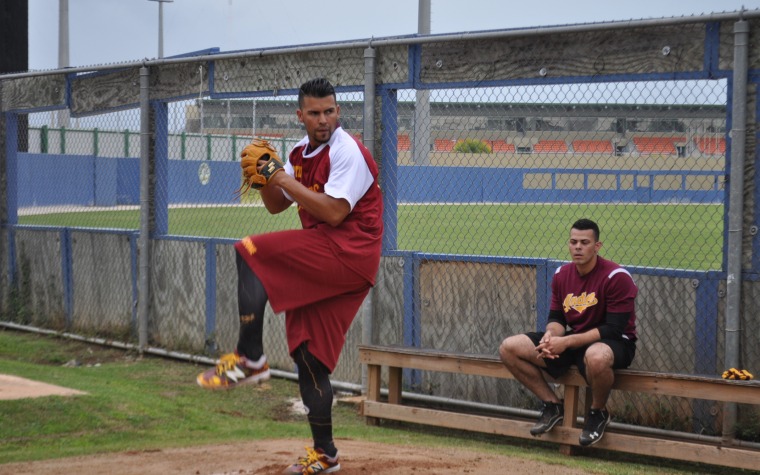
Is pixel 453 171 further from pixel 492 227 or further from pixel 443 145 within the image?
pixel 492 227

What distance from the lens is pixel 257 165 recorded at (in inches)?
202

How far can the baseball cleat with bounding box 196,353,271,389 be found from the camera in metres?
5.06

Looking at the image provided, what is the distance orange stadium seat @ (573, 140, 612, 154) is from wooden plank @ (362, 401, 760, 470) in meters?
2.22

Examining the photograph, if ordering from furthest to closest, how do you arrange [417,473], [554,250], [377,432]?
[554,250] < [377,432] < [417,473]

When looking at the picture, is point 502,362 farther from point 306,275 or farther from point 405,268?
point 306,275

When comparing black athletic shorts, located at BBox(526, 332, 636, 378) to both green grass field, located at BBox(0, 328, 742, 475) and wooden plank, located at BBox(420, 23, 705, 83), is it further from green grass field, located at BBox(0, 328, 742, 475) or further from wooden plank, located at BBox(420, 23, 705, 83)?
wooden plank, located at BBox(420, 23, 705, 83)

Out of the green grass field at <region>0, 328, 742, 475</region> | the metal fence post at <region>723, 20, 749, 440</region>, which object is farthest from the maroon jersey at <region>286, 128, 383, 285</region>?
the metal fence post at <region>723, 20, 749, 440</region>

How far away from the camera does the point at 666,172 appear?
29.0 feet

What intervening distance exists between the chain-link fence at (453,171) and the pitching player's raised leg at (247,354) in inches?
123

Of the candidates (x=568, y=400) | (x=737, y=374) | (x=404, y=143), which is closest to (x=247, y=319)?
(x=568, y=400)

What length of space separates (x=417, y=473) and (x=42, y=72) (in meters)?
7.93

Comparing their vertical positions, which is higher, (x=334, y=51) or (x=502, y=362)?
(x=334, y=51)

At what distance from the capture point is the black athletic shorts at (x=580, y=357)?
21.6ft

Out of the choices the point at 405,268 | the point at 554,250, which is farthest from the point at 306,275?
the point at 554,250
